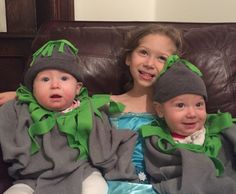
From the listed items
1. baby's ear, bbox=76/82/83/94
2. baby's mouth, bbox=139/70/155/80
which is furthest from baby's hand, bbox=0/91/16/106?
baby's mouth, bbox=139/70/155/80

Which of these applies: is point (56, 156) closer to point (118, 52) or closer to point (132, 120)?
point (132, 120)

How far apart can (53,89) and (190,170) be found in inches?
22.1

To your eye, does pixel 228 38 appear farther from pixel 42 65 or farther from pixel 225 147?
pixel 42 65

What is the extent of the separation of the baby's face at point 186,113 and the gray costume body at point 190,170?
9 cm

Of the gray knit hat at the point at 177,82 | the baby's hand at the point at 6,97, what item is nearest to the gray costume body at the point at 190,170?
the gray knit hat at the point at 177,82

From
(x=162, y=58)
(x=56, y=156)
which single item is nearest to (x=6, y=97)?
(x=56, y=156)

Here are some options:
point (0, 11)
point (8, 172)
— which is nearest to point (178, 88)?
point (8, 172)

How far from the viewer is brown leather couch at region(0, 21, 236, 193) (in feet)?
5.24

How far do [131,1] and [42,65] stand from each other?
45.0 inches

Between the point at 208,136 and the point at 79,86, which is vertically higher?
the point at 79,86

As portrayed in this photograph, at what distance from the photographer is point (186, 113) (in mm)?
1363

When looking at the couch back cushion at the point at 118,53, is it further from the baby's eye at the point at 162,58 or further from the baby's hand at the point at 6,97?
the baby's hand at the point at 6,97

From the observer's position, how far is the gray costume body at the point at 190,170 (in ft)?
4.11

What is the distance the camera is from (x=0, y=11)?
226cm
